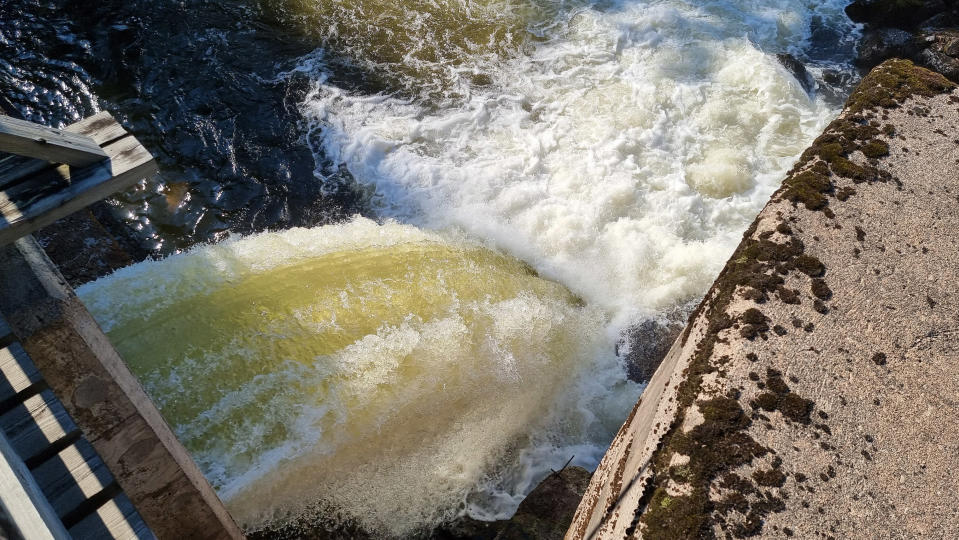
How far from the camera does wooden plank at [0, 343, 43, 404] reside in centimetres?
293

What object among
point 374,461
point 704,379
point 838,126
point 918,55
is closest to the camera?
point 704,379

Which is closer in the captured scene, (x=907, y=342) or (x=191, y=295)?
(x=907, y=342)

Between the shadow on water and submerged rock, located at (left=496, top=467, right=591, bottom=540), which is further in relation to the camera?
the shadow on water

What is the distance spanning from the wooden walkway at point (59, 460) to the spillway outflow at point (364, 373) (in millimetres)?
1353

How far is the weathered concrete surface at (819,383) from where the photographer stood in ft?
8.27

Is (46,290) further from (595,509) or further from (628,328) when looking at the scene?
(628,328)

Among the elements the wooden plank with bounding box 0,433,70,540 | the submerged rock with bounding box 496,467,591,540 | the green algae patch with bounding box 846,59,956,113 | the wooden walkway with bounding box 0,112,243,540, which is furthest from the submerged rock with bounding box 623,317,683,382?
the wooden plank with bounding box 0,433,70,540

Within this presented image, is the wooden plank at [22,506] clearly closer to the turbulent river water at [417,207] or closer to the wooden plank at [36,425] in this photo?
the wooden plank at [36,425]

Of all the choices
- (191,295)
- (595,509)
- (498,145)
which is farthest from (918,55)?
(191,295)

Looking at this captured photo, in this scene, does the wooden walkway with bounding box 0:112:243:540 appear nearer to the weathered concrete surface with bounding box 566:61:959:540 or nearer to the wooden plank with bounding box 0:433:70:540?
the wooden plank with bounding box 0:433:70:540

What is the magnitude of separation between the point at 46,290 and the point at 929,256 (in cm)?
458

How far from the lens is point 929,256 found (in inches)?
131

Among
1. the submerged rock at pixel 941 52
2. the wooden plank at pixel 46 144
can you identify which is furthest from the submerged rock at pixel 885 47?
the wooden plank at pixel 46 144

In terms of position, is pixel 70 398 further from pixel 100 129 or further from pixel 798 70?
pixel 798 70
